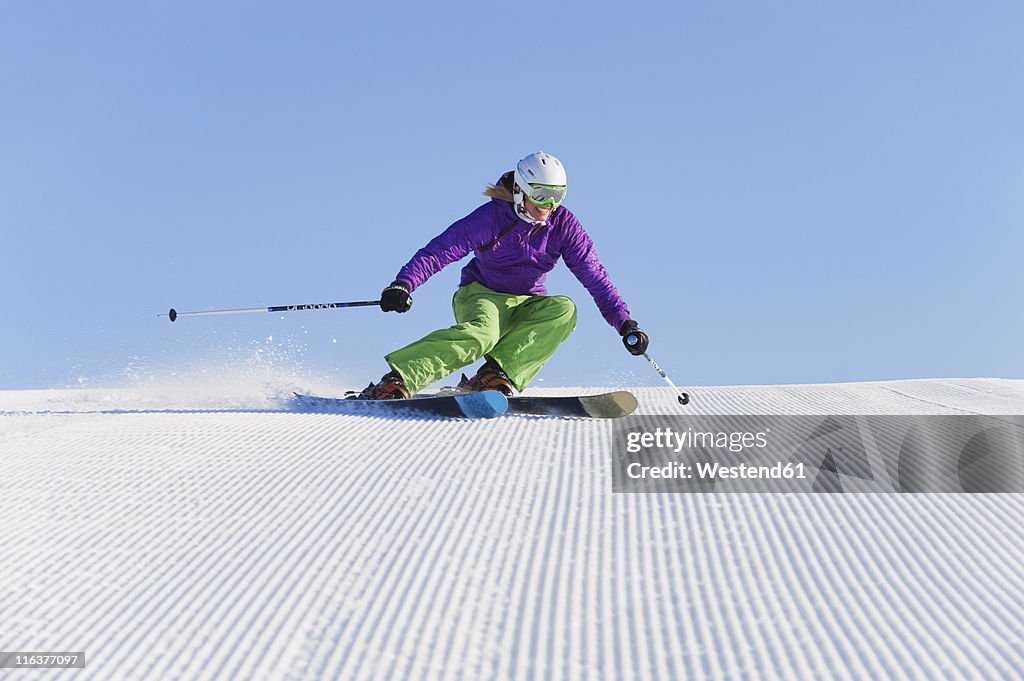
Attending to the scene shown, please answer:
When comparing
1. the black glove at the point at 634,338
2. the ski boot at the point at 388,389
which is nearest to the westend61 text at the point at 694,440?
the black glove at the point at 634,338

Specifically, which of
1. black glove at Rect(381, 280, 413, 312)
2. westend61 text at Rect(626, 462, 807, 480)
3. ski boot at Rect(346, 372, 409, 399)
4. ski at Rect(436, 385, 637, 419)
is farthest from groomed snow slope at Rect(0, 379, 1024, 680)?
black glove at Rect(381, 280, 413, 312)

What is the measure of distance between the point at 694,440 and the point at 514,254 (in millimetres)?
1833

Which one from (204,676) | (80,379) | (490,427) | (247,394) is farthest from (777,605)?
(80,379)

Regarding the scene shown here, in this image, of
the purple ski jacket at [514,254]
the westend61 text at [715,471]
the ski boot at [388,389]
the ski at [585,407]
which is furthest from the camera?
the purple ski jacket at [514,254]

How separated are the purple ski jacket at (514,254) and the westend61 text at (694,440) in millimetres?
1442

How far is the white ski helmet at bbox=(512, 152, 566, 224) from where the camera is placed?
4590 mm

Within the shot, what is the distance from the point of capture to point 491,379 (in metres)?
4.80

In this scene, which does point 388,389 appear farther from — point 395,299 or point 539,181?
point 539,181

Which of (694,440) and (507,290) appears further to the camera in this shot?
(507,290)

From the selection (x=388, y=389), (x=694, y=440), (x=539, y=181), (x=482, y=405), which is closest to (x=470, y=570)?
(x=694, y=440)

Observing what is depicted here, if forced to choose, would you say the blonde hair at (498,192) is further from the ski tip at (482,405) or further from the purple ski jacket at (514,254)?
the ski tip at (482,405)

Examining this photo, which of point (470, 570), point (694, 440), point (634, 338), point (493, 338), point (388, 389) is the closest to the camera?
point (470, 570)

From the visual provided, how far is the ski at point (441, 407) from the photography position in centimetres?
400

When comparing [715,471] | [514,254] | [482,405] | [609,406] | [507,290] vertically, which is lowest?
[715,471]
